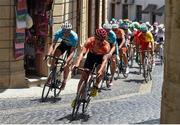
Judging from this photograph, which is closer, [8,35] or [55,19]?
[8,35]

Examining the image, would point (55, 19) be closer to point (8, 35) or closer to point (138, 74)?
point (8, 35)

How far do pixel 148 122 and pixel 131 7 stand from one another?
45.5m

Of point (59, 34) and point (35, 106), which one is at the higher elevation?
point (59, 34)

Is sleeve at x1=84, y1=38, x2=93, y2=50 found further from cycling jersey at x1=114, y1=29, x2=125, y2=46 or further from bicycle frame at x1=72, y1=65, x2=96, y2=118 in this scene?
cycling jersey at x1=114, y1=29, x2=125, y2=46

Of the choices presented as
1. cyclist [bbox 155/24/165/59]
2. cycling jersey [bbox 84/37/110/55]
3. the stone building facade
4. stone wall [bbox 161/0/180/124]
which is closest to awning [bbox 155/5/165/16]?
cyclist [bbox 155/24/165/59]

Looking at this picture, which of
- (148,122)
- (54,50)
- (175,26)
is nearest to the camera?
(175,26)

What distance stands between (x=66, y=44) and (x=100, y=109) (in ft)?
7.17

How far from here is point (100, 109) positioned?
12.6 metres

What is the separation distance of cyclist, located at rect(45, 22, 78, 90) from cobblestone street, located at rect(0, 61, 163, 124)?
830 mm

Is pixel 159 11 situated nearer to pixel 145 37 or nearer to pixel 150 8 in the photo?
pixel 150 8

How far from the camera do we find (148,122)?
36.4ft

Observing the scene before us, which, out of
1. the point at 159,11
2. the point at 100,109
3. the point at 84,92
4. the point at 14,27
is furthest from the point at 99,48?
the point at 159,11

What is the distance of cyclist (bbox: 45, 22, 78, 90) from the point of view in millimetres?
13451

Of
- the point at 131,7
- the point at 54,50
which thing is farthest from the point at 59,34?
the point at 131,7
